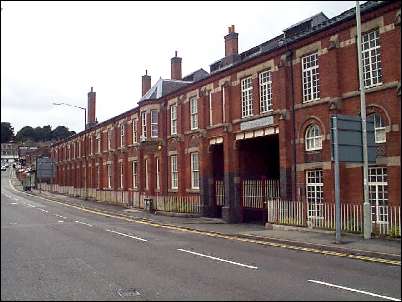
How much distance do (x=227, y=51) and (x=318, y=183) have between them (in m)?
15.1

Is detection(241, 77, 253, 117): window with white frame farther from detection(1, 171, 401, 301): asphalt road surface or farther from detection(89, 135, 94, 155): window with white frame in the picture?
detection(89, 135, 94, 155): window with white frame

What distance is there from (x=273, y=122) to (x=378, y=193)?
285 inches

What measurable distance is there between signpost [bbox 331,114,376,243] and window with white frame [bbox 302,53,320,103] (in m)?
5.68

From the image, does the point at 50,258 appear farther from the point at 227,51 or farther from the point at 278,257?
the point at 227,51

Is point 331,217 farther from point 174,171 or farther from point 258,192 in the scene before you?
point 174,171

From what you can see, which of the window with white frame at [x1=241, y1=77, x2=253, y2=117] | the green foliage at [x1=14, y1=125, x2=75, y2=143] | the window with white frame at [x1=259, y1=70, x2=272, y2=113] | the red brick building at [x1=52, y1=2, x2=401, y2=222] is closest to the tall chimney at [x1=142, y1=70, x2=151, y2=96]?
the red brick building at [x1=52, y1=2, x2=401, y2=222]

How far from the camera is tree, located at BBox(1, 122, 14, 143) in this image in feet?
15.5

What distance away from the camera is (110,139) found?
5103cm

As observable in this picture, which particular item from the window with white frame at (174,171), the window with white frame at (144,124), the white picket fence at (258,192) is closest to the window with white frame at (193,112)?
the window with white frame at (174,171)

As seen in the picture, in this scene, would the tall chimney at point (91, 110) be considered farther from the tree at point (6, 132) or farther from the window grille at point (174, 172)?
the tree at point (6, 132)

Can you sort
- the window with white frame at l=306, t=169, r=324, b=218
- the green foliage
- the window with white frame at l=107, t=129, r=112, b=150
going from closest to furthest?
the green foliage → the window with white frame at l=306, t=169, r=324, b=218 → the window with white frame at l=107, t=129, r=112, b=150

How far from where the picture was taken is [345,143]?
53.5 feet

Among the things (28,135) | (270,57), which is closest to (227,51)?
(270,57)

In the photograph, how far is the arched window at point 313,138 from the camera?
72.5 feet
